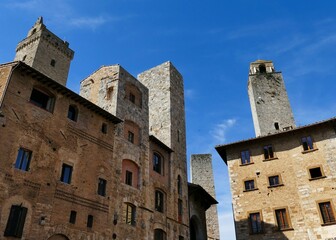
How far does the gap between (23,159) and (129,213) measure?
7.55 meters

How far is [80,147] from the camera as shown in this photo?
55.1 ft

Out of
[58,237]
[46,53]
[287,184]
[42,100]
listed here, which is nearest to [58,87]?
[42,100]

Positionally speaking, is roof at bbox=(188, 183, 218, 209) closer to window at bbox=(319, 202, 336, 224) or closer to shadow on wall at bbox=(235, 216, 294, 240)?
shadow on wall at bbox=(235, 216, 294, 240)

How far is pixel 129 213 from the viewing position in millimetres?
18797

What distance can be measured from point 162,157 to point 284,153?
32.0 ft

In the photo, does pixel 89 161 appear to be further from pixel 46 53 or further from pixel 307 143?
pixel 46 53

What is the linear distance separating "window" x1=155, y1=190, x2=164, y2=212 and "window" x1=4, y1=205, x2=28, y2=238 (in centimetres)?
1010

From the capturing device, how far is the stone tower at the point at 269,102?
34469 mm

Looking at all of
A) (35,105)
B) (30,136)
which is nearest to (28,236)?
(30,136)

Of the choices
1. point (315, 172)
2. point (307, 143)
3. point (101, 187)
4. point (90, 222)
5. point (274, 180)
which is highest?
point (307, 143)


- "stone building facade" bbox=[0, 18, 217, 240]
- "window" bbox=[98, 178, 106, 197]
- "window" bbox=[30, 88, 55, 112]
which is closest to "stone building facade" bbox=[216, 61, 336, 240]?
"stone building facade" bbox=[0, 18, 217, 240]

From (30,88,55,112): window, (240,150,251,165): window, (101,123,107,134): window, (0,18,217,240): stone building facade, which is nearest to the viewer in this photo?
(0,18,217,240): stone building facade

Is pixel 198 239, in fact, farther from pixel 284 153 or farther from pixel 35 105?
pixel 35 105

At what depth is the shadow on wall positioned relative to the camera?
21.9m
